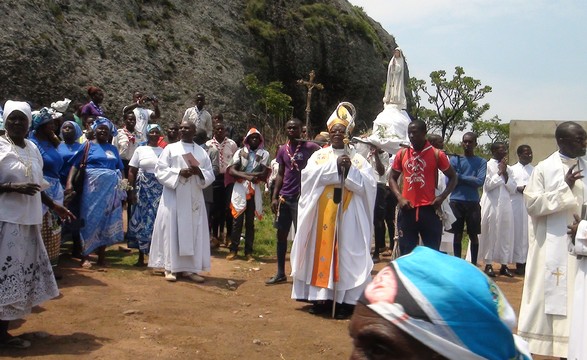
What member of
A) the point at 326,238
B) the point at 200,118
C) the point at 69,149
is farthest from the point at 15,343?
the point at 200,118

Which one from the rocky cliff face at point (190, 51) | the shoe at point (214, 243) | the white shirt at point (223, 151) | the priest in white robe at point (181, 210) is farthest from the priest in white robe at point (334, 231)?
the rocky cliff face at point (190, 51)

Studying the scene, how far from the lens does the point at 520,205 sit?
445 inches

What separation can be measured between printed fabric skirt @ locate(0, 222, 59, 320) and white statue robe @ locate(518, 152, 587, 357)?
4.11 metres

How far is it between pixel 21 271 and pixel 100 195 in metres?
3.47

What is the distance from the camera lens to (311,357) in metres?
6.39

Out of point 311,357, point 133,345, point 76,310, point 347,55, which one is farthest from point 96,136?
point 347,55

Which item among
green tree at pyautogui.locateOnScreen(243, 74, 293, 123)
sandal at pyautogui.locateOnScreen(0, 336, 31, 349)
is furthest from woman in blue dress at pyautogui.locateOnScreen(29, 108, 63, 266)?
green tree at pyautogui.locateOnScreen(243, 74, 293, 123)

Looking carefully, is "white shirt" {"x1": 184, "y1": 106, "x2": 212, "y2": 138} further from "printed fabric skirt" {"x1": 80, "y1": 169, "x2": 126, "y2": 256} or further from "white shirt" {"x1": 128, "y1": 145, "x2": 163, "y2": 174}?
"printed fabric skirt" {"x1": 80, "y1": 169, "x2": 126, "y2": 256}

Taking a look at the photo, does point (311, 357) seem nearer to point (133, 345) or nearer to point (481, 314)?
point (133, 345)

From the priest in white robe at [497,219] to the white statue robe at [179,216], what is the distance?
14.4ft

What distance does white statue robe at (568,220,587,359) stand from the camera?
16.9 feet

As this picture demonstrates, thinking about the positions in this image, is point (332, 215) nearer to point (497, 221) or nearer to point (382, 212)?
point (382, 212)

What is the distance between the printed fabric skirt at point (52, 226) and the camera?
818cm

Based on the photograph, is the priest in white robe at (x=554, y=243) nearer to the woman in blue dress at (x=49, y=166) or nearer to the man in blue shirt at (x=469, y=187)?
the man in blue shirt at (x=469, y=187)
